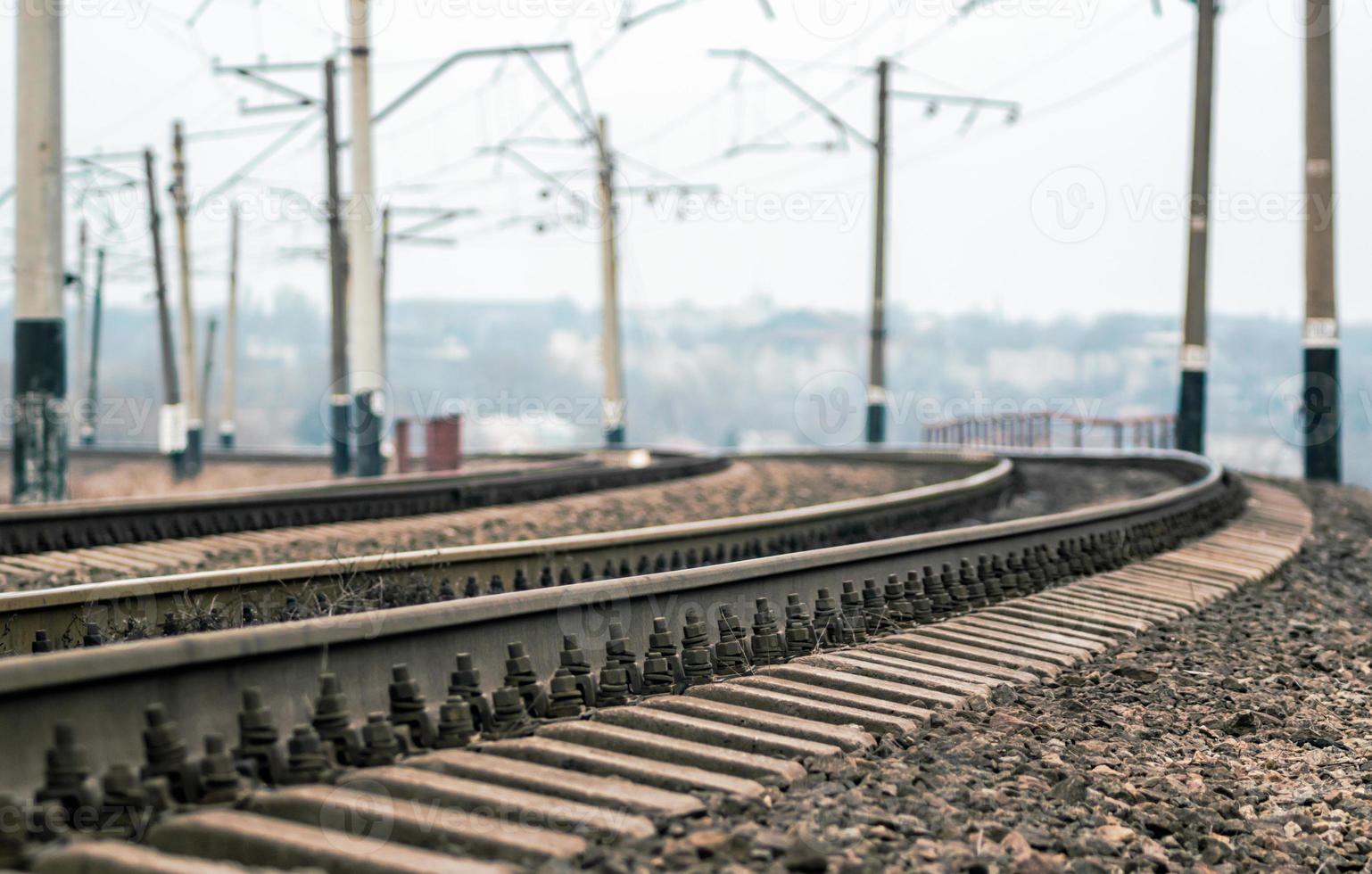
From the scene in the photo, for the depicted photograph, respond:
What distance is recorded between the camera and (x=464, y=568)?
23.6ft

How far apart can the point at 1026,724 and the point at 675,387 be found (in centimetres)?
17808

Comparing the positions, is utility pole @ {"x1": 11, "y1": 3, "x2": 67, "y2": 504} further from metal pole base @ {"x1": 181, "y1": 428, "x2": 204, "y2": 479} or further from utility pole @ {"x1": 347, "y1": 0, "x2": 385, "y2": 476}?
metal pole base @ {"x1": 181, "y1": 428, "x2": 204, "y2": 479}

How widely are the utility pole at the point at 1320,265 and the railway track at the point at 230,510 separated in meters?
11.2

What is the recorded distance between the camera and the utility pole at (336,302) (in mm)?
25859

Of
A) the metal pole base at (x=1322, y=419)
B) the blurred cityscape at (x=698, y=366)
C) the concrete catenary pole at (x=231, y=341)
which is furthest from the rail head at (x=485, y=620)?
the blurred cityscape at (x=698, y=366)

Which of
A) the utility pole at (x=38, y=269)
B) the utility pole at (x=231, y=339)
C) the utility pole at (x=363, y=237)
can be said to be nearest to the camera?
the utility pole at (x=38, y=269)

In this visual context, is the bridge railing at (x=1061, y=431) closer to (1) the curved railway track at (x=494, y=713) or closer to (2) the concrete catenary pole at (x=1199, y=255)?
(2) the concrete catenary pole at (x=1199, y=255)

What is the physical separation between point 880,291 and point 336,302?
13716 millimetres

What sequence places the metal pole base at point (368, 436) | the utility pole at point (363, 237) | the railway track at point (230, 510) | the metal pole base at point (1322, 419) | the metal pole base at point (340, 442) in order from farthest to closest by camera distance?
the metal pole base at point (340, 442) < the metal pole base at point (368, 436) < the utility pole at point (363, 237) < the metal pole base at point (1322, 419) < the railway track at point (230, 510)

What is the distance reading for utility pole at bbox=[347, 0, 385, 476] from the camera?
2048 cm

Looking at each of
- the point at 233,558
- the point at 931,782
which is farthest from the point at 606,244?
the point at 931,782

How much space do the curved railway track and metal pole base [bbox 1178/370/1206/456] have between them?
54.3 feet

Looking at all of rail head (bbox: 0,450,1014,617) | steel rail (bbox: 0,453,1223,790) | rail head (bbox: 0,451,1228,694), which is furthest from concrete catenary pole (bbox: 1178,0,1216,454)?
steel rail (bbox: 0,453,1223,790)

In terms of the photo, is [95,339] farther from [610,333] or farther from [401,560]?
[401,560]
